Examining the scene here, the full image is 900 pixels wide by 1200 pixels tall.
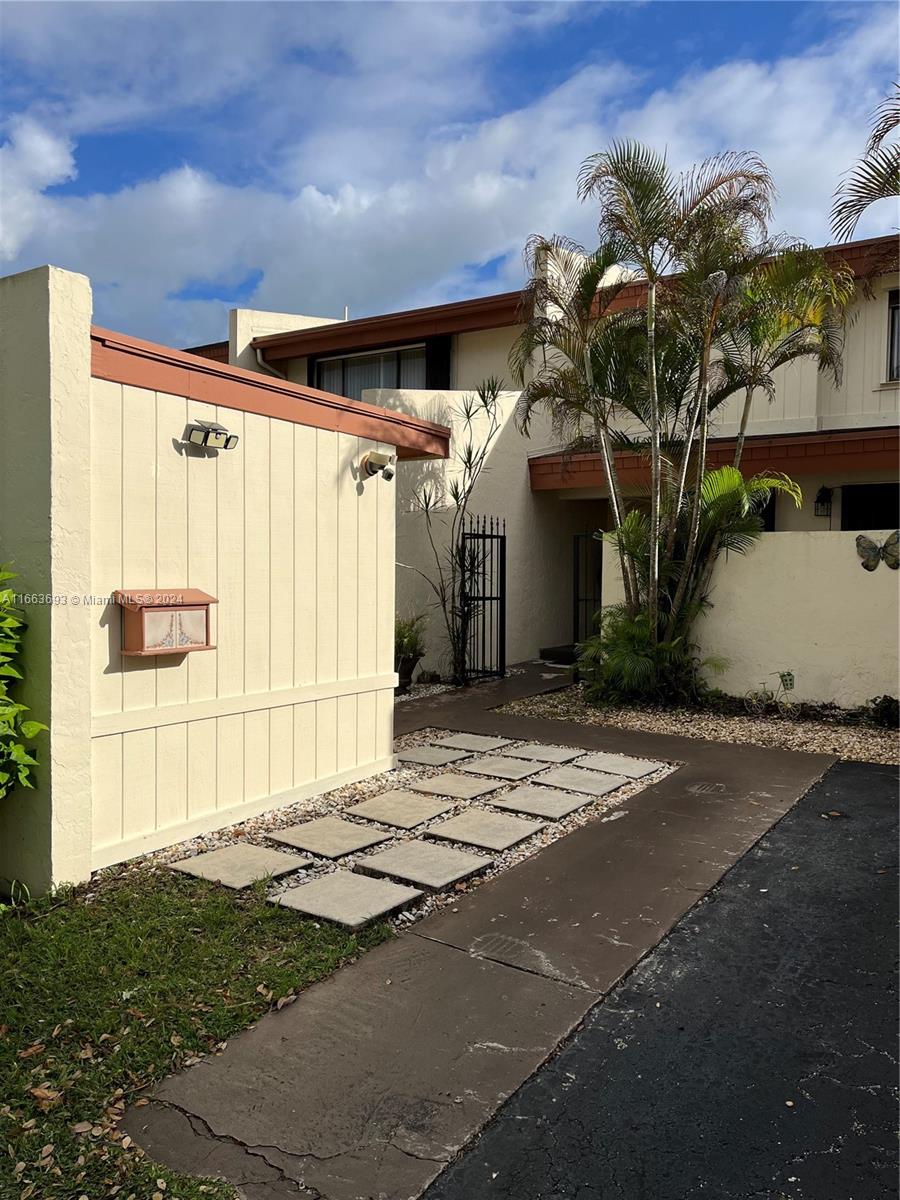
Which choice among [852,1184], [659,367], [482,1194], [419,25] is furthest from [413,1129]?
[659,367]

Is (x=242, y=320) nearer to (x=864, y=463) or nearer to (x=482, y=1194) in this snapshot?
(x=864, y=463)

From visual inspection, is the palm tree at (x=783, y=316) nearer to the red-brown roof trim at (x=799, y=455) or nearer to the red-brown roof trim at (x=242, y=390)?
the red-brown roof trim at (x=799, y=455)

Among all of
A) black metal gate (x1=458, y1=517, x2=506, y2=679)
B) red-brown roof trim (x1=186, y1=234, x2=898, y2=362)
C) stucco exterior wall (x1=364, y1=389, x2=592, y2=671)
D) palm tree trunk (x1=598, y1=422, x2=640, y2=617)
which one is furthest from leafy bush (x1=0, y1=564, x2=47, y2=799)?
red-brown roof trim (x1=186, y1=234, x2=898, y2=362)

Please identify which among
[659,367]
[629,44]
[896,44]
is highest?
[629,44]

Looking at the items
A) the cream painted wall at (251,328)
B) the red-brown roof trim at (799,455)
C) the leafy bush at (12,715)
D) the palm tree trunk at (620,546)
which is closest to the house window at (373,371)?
the cream painted wall at (251,328)

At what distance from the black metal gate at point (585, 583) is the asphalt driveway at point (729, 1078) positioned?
29.1 feet

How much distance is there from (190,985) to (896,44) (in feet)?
22.8

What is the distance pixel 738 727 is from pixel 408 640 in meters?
3.66

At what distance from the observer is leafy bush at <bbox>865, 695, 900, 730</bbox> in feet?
25.5

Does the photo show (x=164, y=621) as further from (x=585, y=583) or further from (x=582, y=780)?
(x=585, y=583)

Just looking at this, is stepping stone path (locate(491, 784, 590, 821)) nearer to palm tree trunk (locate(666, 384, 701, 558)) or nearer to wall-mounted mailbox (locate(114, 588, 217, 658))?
wall-mounted mailbox (locate(114, 588, 217, 658))

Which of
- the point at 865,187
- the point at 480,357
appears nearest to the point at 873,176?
the point at 865,187

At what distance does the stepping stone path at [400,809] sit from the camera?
496 cm

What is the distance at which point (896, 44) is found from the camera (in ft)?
18.5
